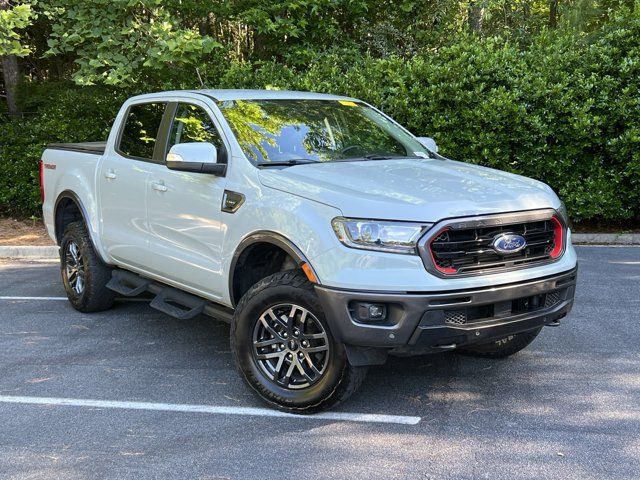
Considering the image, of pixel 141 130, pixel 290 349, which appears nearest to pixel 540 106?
pixel 141 130

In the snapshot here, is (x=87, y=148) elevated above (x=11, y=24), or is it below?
below

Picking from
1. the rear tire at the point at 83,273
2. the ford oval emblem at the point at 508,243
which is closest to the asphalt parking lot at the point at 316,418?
the rear tire at the point at 83,273

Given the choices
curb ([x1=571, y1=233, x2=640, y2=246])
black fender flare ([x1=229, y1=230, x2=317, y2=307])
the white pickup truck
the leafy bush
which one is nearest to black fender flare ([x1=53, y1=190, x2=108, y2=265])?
the white pickup truck

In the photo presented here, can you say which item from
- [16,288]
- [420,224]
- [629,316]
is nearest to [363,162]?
[420,224]

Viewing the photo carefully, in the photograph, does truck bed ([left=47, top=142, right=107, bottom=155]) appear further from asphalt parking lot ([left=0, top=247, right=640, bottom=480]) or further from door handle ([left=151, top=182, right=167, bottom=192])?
asphalt parking lot ([left=0, top=247, right=640, bottom=480])

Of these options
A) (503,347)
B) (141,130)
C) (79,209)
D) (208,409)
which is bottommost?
(208,409)

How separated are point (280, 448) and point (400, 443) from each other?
656mm

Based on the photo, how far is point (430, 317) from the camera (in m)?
3.61

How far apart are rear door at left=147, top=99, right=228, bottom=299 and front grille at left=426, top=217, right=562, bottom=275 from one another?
1537 mm

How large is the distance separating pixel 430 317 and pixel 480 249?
51 cm

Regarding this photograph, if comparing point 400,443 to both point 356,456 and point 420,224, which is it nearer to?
point 356,456

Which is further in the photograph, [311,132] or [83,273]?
[83,273]

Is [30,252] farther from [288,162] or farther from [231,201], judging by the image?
[288,162]

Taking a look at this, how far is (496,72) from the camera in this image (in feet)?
31.4
